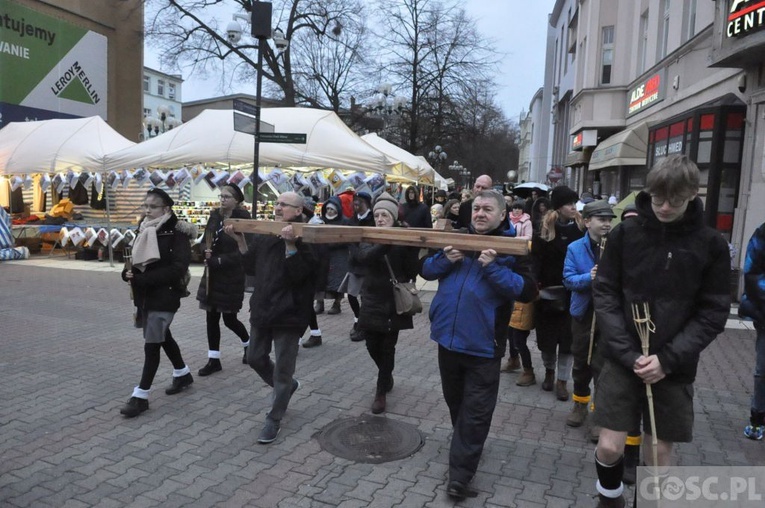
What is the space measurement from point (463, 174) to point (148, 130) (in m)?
36.9

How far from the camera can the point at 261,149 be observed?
40.0 ft

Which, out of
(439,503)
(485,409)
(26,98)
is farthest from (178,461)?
(26,98)

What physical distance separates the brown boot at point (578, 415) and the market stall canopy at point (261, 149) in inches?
337

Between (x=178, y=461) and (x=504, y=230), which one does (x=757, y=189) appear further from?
(x=178, y=461)

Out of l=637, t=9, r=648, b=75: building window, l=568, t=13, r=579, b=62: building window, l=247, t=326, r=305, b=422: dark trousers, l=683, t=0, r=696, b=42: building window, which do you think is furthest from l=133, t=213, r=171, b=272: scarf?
l=568, t=13, r=579, b=62: building window

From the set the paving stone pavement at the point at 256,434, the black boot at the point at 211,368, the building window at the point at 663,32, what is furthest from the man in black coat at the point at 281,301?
the building window at the point at 663,32

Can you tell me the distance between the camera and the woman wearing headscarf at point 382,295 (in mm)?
4500

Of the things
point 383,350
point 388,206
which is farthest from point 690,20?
point 383,350

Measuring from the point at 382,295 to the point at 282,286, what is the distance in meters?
0.92

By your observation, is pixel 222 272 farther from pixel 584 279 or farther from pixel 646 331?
pixel 646 331

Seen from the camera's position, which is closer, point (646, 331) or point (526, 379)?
point (646, 331)

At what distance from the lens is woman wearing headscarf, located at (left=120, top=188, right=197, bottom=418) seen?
4.51 meters

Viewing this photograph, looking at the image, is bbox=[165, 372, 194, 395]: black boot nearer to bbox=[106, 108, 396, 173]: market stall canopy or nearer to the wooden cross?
the wooden cross

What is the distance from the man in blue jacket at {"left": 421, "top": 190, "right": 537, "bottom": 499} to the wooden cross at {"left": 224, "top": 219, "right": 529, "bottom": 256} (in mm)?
96
